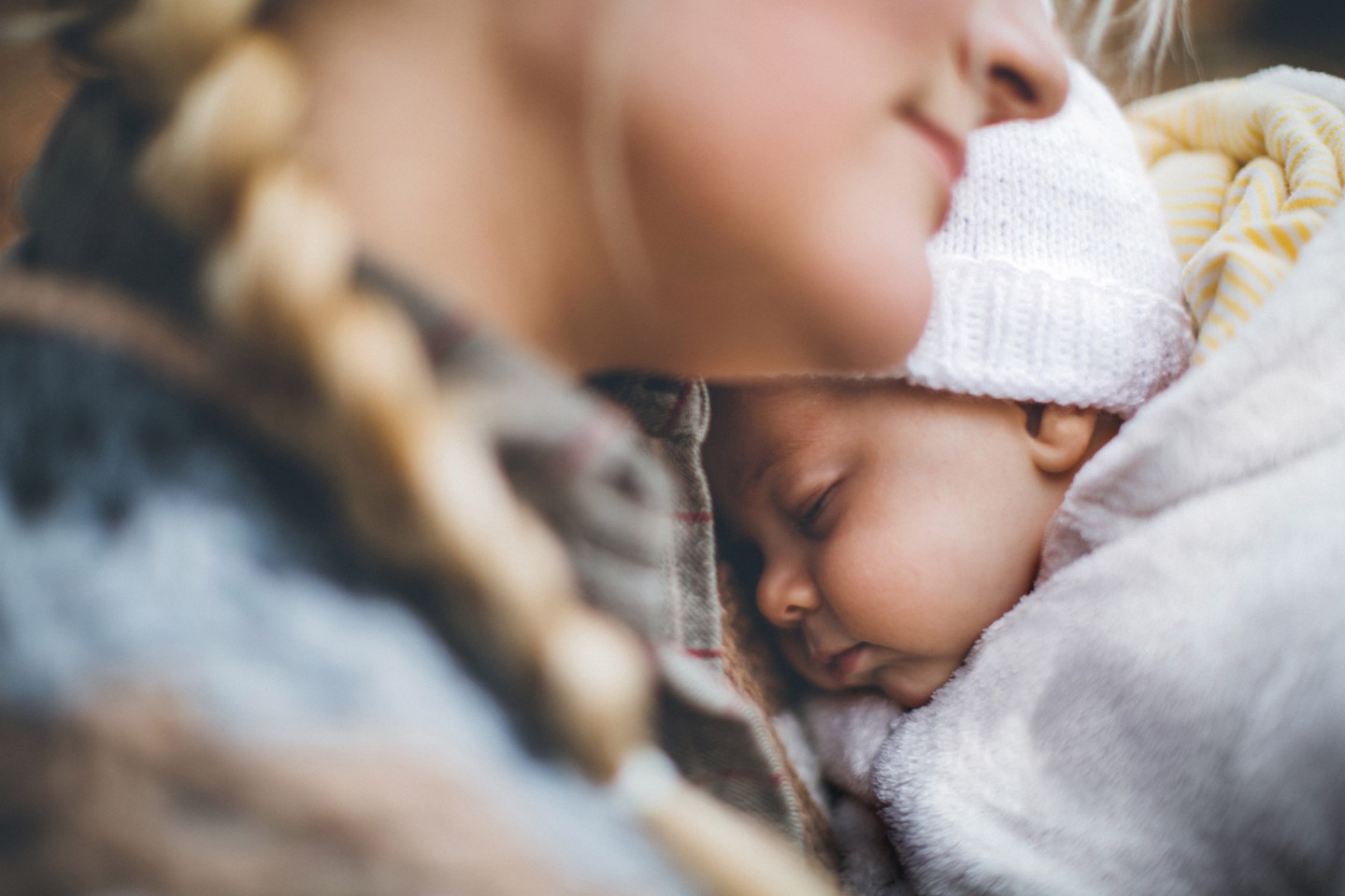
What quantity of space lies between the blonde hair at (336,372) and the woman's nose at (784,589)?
0.29 metres

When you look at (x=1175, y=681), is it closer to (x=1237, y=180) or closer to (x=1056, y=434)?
(x=1056, y=434)

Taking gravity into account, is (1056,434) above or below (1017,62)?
below

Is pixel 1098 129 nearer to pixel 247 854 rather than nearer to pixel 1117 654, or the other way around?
pixel 1117 654

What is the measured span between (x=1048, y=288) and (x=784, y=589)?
27cm

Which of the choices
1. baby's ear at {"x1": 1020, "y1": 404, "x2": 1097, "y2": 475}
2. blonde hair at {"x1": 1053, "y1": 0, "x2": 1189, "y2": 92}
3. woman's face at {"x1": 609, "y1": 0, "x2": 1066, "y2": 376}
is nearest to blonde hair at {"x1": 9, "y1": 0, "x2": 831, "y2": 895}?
woman's face at {"x1": 609, "y1": 0, "x2": 1066, "y2": 376}

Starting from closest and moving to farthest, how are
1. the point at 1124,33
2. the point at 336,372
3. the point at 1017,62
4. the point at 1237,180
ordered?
the point at 336,372, the point at 1017,62, the point at 1237,180, the point at 1124,33

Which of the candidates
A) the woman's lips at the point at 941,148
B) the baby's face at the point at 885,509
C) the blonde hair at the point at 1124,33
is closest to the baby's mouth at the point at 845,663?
the baby's face at the point at 885,509

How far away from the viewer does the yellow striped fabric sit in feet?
1.89

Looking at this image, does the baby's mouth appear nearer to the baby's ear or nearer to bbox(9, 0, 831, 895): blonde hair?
the baby's ear

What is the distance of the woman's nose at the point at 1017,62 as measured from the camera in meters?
0.44

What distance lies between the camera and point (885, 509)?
55cm

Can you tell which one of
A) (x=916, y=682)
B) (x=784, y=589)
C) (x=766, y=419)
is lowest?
(x=916, y=682)

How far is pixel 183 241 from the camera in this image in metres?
0.26

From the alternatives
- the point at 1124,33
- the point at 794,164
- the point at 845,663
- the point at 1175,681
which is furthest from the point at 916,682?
the point at 1124,33
